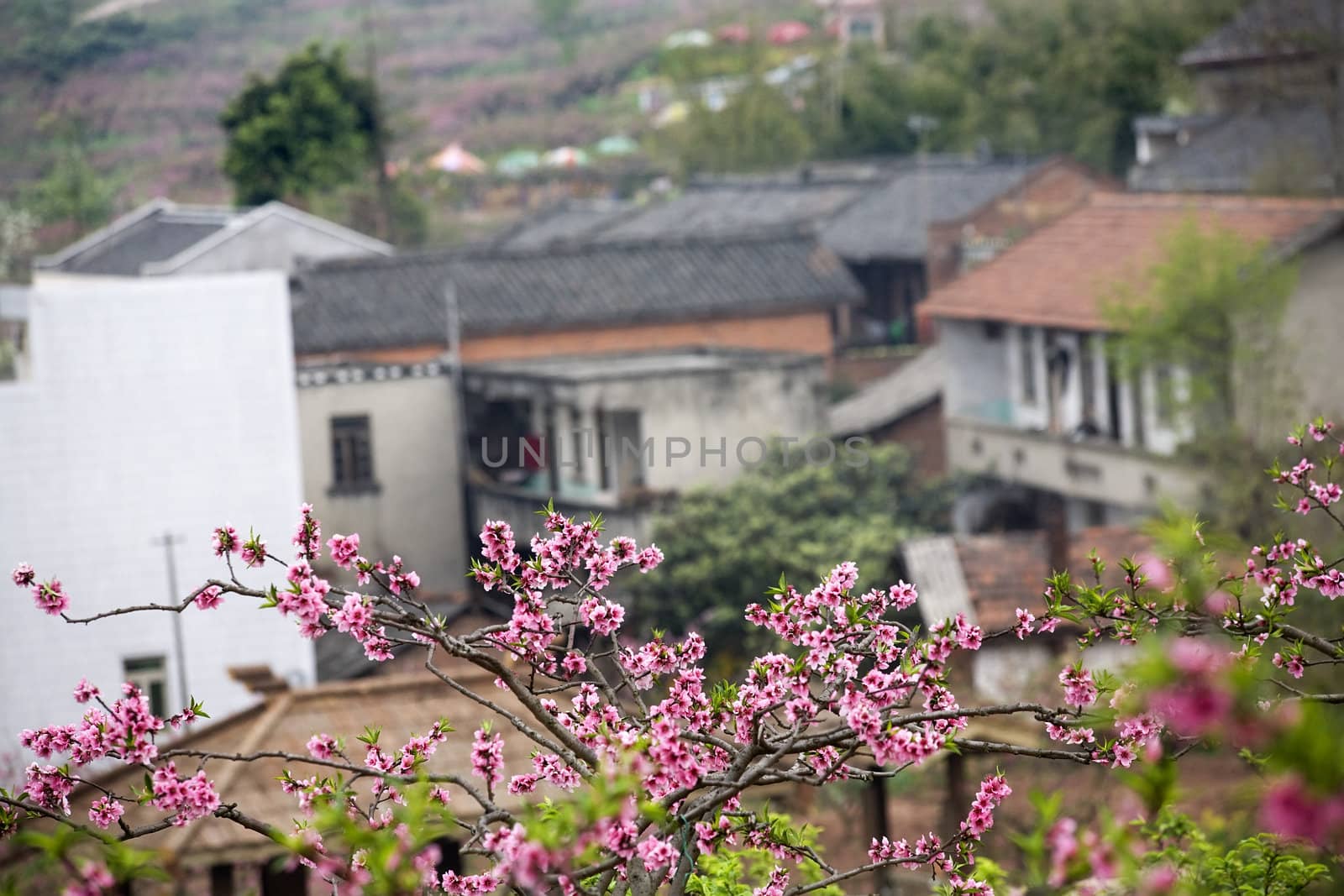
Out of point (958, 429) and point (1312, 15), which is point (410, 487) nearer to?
point (958, 429)

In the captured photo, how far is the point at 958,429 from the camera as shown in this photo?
1977cm

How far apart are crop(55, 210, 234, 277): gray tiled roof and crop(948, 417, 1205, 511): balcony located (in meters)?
9.56

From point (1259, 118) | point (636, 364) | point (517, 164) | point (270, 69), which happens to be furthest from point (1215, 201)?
point (517, 164)

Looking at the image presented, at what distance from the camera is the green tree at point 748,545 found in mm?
14953

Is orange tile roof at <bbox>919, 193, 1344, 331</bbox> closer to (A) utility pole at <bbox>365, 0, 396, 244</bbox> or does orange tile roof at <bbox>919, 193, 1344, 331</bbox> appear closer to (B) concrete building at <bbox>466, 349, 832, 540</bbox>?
(B) concrete building at <bbox>466, 349, 832, 540</bbox>

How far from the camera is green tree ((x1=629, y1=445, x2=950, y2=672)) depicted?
15.0m

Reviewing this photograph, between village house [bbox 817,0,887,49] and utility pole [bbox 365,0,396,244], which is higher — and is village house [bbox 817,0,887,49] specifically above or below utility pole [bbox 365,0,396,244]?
above

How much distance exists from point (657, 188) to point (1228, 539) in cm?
3490

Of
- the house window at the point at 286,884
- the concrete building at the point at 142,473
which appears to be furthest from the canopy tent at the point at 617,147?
the house window at the point at 286,884

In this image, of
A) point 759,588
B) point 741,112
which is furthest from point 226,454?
point 741,112

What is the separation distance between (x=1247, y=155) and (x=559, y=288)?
889cm

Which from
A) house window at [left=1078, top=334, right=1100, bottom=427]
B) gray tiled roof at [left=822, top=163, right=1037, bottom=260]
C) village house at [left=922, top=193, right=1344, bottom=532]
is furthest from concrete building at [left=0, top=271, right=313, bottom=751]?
gray tiled roof at [left=822, top=163, right=1037, bottom=260]

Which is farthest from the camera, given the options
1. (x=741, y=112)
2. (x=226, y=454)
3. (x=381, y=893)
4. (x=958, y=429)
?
(x=741, y=112)

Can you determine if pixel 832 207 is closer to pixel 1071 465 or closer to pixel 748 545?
pixel 1071 465
